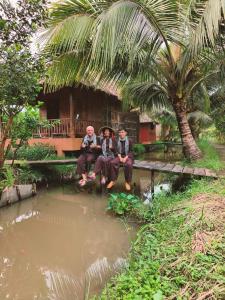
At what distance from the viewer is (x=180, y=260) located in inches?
105

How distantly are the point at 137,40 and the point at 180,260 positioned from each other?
422cm

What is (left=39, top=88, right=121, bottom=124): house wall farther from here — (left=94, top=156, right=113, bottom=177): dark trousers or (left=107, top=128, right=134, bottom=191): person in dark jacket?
(left=94, top=156, right=113, bottom=177): dark trousers

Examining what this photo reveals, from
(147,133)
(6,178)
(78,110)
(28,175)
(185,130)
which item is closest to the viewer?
(6,178)

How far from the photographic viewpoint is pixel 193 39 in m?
5.52

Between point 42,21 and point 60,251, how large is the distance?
4035 mm

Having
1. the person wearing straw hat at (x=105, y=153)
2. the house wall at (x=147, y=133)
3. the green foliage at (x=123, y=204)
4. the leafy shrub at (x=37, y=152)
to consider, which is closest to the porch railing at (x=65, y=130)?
the leafy shrub at (x=37, y=152)

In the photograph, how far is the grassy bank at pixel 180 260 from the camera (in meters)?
2.28

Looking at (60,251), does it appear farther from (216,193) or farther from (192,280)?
(216,193)

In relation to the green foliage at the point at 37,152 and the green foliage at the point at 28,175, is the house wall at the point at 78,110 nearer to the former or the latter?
the green foliage at the point at 37,152

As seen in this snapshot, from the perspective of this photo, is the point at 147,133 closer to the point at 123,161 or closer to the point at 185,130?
the point at 185,130

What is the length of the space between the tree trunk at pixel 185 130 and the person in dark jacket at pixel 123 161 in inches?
64.9

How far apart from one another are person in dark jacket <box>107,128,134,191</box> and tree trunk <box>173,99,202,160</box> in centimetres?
165

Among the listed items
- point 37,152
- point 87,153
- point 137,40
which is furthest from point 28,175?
point 137,40

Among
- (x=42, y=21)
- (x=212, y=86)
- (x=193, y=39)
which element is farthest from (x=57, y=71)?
(x=212, y=86)
